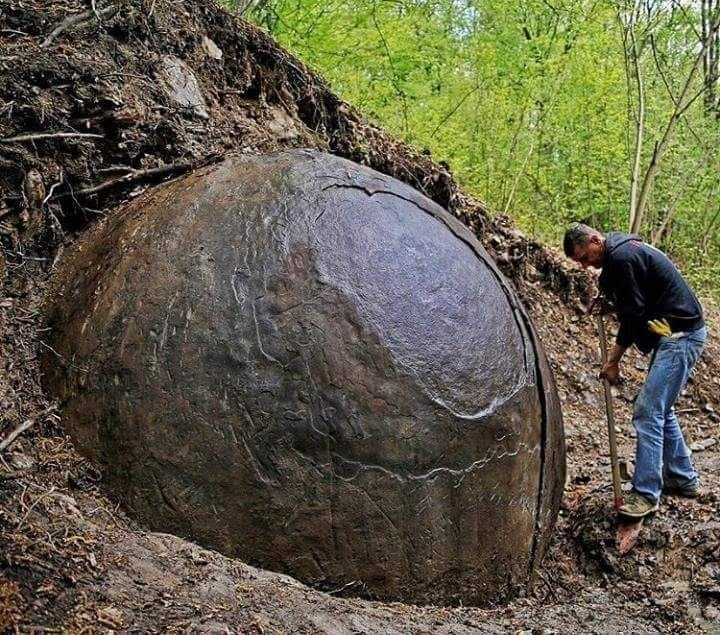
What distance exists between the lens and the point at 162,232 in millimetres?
3531

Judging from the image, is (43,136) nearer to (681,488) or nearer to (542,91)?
(681,488)

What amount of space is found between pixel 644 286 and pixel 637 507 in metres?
1.25

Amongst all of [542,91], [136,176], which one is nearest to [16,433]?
[136,176]

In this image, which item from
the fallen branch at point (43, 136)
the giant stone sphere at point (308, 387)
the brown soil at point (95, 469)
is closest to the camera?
the brown soil at point (95, 469)

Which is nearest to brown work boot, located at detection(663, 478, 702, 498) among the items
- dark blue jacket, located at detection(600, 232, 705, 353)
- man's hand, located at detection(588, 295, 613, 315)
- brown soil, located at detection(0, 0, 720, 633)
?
brown soil, located at detection(0, 0, 720, 633)

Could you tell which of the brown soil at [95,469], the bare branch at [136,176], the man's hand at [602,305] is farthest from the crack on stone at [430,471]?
the bare branch at [136,176]

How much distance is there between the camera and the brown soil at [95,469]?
257cm

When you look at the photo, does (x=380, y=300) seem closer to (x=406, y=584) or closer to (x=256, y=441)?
(x=256, y=441)

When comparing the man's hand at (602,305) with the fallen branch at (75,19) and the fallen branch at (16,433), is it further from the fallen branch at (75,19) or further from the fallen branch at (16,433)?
the fallen branch at (75,19)

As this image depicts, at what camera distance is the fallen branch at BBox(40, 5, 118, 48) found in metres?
4.40

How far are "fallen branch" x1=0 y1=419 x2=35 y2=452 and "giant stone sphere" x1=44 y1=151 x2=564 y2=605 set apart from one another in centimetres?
20

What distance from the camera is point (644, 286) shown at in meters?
4.51

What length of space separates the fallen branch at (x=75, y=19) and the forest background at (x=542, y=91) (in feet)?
10.6

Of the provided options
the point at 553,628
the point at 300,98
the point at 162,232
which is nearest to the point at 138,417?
the point at 162,232
